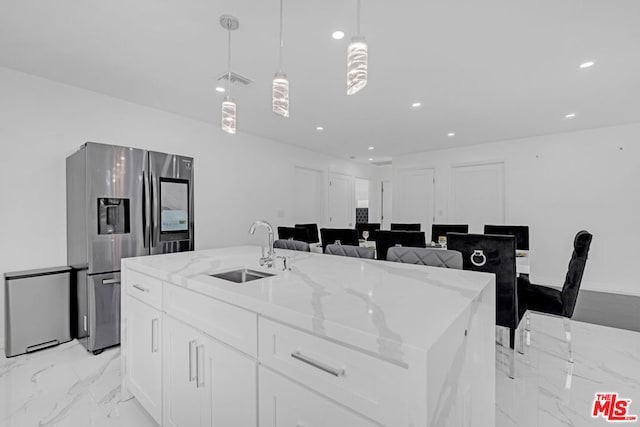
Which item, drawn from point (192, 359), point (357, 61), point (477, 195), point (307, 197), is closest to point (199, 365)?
point (192, 359)

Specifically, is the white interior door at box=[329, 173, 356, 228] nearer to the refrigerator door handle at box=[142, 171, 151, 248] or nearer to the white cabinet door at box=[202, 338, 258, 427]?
the refrigerator door handle at box=[142, 171, 151, 248]

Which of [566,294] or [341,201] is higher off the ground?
[341,201]

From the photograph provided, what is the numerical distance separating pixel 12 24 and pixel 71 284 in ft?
6.90

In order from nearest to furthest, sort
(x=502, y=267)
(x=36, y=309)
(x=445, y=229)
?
(x=502, y=267), (x=36, y=309), (x=445, y=229)

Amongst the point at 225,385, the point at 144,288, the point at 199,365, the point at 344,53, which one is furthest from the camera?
the point at 344,53

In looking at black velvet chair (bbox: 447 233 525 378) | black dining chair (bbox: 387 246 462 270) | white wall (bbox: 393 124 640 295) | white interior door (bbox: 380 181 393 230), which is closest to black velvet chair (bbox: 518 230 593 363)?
black velvet chair (bbox: 447 233 525 378)

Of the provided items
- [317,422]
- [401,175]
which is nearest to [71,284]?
[317,422]

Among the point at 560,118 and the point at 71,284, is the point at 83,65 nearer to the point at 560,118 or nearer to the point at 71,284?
the point at 71,284

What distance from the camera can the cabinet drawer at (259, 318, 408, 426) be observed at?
69cm

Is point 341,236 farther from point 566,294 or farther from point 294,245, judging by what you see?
point 566,294

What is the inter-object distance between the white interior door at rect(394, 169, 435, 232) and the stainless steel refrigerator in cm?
477

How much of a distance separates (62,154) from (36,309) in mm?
1471

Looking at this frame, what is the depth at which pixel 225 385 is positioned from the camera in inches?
44.8

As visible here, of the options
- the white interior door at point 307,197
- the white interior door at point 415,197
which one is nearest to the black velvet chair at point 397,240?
the white interior door at point 307,197
